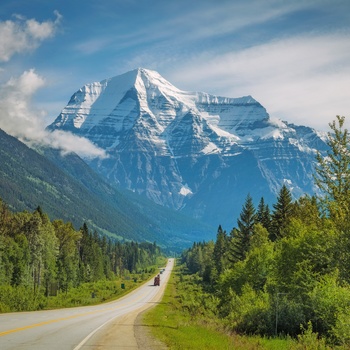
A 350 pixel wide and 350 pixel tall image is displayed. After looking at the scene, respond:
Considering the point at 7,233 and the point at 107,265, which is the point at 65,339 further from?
the point at 107,265

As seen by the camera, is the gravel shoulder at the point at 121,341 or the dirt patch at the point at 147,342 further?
Answer: the dirt patch at the point at 147,342

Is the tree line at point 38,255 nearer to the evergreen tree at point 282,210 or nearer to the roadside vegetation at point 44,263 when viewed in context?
the roadside vegetation at point 44,263

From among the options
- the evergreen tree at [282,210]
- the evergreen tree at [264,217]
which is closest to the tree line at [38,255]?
the evergreen tree at [282,210]

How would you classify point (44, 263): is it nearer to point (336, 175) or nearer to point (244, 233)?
point (244, 233)

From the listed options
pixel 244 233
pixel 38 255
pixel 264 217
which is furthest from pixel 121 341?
pixel 264 217

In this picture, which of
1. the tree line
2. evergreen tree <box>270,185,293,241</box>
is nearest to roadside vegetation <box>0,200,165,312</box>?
the tree line

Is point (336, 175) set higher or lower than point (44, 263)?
higher

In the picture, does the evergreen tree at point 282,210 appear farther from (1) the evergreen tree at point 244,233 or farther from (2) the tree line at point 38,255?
(2) the tree line at point 38,255

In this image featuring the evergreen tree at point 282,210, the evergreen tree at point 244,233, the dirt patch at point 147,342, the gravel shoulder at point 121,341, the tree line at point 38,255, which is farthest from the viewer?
the evergreen tree at point 244,233

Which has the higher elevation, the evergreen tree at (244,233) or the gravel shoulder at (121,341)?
the evergreen tree at (244,233)

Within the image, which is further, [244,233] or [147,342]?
[244,233]

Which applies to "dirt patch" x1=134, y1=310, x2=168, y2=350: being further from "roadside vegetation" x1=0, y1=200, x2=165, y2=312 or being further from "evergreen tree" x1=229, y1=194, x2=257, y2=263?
"evergreen tree" x1=229, y1=194, x2=257, y2=263

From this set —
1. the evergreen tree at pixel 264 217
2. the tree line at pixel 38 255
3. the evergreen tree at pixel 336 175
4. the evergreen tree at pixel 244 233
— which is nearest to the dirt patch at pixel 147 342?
the evergreen tree at pixel 336 175

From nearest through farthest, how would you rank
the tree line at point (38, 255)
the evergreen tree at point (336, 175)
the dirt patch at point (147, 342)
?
the dirt patch at point (147, 342)
the evergreen tree at point (336, 175)
the tree line at point (38, 255)
